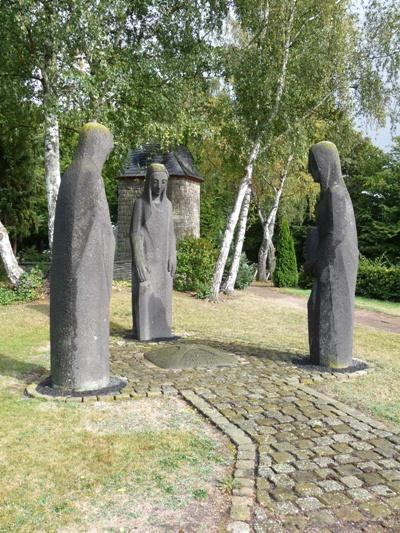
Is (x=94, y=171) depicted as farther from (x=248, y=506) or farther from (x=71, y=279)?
(x=248, y=506)

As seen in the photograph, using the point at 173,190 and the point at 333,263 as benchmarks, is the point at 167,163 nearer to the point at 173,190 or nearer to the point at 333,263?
the point at 173,190

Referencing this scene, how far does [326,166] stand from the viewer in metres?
7.01

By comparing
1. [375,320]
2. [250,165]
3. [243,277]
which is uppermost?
[250,165]

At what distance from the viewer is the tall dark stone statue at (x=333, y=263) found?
273 inches

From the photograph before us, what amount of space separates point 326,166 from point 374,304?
13158mm

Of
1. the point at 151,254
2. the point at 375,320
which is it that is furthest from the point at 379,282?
the point at 151,254

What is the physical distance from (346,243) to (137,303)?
370 centimetres

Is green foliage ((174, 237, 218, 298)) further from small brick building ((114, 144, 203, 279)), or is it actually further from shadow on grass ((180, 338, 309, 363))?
small brick building ((114, 144, 203, 279))

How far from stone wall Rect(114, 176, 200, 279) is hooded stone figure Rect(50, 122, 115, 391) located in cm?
1938

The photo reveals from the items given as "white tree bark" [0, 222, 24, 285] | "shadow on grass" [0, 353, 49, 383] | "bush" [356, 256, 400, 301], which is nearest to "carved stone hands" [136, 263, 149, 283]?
"shadow on grass" [0, 353, 49, 383]

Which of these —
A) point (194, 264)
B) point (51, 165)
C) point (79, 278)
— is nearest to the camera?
point (79, 278)

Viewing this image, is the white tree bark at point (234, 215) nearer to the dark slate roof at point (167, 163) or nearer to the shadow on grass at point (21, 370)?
the shadow on grass at point (21, 370)

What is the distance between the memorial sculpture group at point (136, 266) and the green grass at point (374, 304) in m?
9.71

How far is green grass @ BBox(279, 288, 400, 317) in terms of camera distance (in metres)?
16.7
